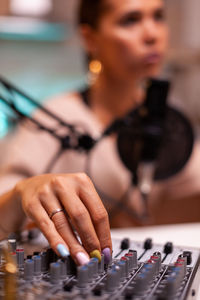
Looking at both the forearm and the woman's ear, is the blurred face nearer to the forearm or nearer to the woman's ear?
the woman's ear

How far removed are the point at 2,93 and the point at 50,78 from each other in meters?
2.52

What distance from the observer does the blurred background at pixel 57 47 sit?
263 centimetres

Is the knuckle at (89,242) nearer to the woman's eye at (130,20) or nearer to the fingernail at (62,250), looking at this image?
the fingernail at (62,250)

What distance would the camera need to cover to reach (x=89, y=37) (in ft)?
4.72

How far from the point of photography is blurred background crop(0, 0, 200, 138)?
263 centimetres

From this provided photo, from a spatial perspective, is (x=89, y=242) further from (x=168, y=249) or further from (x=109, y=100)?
(x=109, y=100)

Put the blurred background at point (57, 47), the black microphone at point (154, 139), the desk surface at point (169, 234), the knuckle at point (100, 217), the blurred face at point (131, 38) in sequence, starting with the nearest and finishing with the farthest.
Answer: the knuckle at point (100, 217)
the desk surface at point (169, 234)
the black microphone at point (154, 139)
the blurred face at point (131, 38)
the blurred background at point (57, 47)

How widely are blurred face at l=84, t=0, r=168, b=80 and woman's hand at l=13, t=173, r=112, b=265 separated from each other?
2.39 feet

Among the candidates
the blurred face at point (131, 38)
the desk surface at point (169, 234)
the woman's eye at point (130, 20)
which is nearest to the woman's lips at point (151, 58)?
the blurred face at point (131, 38)

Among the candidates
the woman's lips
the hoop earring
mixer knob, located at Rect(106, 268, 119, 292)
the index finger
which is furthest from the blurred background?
mixer knob, located at Rect(106, 268, 119, 292)

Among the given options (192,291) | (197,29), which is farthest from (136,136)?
(197,29)

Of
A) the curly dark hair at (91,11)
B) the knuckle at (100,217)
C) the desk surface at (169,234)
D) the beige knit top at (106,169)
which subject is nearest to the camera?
the knuckle at (100,217)

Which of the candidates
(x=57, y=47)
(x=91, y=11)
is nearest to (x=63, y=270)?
(x=91, y=11)

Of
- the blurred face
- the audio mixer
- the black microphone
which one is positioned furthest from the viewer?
the blurred face
